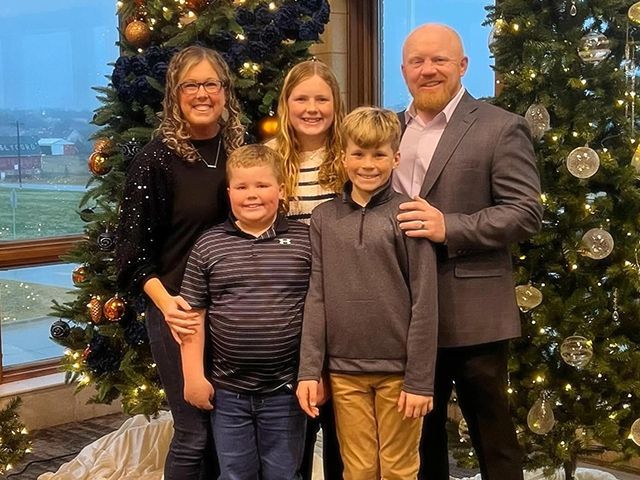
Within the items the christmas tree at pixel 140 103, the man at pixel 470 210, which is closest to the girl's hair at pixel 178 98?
the man at pixel 470 210

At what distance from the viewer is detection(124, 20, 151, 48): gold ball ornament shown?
2.98 m

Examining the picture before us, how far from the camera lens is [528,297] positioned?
2703mm

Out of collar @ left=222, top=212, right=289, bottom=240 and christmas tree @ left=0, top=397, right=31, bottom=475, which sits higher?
collar @ left=222, top=212, right=289, bottom=240

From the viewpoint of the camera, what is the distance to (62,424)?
4.26 metres

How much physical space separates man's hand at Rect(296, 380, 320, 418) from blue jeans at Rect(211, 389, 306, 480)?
86 mm

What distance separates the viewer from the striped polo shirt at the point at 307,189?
7.36ft

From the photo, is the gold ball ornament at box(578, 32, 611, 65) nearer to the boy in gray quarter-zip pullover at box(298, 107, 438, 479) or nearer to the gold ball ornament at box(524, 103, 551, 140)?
the gold ball ornament at box(524, 103, 551, 140)

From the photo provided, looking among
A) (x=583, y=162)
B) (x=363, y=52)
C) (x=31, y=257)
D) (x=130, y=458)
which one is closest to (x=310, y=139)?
(x=583, y=162)

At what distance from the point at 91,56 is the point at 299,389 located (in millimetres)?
3169

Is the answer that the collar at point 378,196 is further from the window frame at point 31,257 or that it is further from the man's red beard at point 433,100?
the window frame at point 31,257

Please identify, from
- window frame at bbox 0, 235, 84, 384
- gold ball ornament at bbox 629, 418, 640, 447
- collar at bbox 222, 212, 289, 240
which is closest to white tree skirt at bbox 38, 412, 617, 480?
gold ball ornament at bbox 629, 418, 640, 447

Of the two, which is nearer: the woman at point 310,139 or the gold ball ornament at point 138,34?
the woman at point 310,139

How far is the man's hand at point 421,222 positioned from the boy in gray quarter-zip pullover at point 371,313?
26mm

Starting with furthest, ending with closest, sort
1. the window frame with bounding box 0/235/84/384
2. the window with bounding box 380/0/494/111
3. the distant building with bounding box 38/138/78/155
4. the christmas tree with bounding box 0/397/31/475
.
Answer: the distant building with bounding box 38/138/78/155, the window frame with bounding box 0/235/84/384, the window with bounding box 380/0/494/111, the christmas tree with bounding box 0/397/31/475
